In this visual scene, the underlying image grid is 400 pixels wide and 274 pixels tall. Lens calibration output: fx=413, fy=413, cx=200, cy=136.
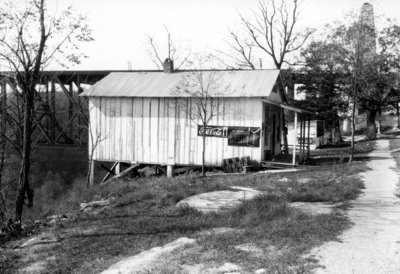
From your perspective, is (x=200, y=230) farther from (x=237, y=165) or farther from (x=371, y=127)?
(x=371, y=127)

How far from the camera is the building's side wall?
19828 millimetres

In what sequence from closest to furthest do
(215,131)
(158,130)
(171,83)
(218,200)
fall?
1. (218,200)
2. (215,131)
3. (158,130)
4. (171,83)

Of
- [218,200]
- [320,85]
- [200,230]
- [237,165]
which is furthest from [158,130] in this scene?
[320,85]

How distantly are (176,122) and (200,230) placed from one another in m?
12.8

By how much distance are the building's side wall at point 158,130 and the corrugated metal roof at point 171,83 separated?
35 cm

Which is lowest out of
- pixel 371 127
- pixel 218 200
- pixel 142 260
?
pixel 142 260

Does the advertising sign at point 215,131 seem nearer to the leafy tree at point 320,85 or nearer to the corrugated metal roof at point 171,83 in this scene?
the corrugated metal roof at point 171,83

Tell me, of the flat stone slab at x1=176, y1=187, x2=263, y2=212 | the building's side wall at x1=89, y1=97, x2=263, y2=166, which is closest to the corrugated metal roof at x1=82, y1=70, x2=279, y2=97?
the building's side wall at x1=89, y1=97, x2=263, y2=166

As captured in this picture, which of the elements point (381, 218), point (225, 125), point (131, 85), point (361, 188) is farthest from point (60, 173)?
point (381, 218)

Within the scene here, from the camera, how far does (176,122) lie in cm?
2091

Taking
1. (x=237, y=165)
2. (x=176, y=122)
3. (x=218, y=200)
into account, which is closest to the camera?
(x=218, y=200)

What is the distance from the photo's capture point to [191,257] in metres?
6.64

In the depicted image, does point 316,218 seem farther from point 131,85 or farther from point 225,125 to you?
point 131,85

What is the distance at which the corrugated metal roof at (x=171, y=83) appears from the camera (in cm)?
2003
